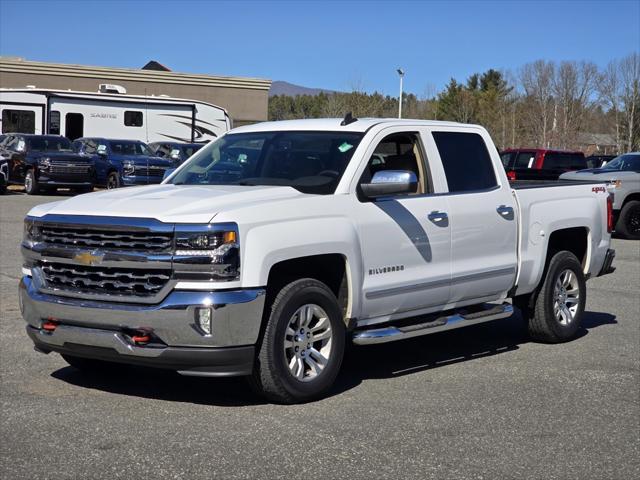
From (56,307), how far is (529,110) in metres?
74.6

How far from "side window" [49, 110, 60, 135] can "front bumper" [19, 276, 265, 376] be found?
29.1m

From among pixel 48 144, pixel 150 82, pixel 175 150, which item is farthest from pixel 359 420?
pixel 150 82

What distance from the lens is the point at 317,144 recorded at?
751 cm

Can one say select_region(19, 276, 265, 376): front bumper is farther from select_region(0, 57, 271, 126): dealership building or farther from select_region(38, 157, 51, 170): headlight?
select_region(0, 57, 271, 126): dealership building

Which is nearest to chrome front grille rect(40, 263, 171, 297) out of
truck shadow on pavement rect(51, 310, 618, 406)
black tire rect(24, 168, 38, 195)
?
truck shadow on pavement rect(51, 310, 618, 406)

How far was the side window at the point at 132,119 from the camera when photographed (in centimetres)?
3584

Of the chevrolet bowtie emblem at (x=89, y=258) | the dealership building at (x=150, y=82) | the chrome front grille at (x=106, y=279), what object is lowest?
the chrome front grille at (x=106, y=279)

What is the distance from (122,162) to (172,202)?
77.1 ft

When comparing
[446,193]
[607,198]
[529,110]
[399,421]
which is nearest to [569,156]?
[607,198]

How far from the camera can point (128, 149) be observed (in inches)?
1192

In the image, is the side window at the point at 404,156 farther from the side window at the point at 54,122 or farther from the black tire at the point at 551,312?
the side window at the point at 54,122

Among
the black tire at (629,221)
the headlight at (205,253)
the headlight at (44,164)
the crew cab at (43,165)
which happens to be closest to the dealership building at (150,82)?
the crew cab at (43,165)

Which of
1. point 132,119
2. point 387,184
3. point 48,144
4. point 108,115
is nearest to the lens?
point 387,184

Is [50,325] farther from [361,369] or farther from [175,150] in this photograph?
[175,150]
